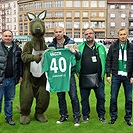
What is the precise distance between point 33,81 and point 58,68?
63 cm

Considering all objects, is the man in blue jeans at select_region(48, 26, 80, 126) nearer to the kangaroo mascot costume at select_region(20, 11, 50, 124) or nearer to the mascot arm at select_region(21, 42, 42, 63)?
the kangaroo mascot costume at select_region(20, 11, 50, 124)

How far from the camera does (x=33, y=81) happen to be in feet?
16.2

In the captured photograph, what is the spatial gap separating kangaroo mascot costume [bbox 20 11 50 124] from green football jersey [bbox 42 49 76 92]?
8.6 inches

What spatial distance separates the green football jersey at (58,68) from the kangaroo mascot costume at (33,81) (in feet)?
0.72

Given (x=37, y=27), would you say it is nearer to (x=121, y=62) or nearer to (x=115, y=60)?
(x=115, y=60)

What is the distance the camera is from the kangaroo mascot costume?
15.5ft

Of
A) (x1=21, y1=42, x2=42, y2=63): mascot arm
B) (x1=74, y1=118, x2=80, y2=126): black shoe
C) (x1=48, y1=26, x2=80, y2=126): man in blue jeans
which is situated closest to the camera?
(x1=21, y1=42, x2=42, y2=63): mascot arm

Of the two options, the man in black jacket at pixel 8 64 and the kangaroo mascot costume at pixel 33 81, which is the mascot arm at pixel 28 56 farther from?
the man in black jacket at pixel 8 64

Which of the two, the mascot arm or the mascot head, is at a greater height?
the mascot head

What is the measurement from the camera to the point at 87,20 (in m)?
57.5

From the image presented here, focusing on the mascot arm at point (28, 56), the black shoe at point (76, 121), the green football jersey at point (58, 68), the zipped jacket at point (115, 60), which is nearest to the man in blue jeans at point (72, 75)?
the black shoe at point (76, 121)

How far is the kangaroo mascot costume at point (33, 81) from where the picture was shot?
186 inches

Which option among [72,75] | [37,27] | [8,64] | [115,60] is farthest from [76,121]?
[37,27]

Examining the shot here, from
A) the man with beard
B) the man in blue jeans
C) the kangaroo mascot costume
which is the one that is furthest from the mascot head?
the man with beard
